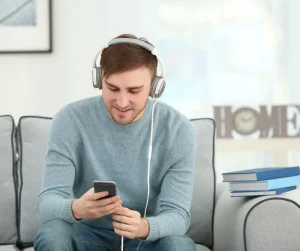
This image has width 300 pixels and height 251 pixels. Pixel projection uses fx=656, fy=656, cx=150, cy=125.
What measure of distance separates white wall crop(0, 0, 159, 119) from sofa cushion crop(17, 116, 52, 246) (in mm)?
959

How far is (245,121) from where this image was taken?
3.08m

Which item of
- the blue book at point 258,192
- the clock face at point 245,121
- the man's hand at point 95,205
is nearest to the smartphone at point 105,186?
the man's hand at point 95,205

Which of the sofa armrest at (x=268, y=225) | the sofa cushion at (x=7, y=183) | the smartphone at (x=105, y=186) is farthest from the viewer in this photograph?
the sofa cushion at (x=7, y=183)

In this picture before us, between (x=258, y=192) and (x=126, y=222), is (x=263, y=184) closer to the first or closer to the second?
(x=258, y=192)

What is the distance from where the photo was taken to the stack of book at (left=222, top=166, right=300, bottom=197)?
6.43ft

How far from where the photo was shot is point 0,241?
2.26 metres

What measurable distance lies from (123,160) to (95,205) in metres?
0.34

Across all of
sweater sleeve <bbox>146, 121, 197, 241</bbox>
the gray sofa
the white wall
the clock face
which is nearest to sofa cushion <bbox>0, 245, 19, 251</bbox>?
the gray sofa

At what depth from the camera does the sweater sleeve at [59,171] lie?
5.92 ft

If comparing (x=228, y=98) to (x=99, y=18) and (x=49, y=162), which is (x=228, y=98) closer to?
(x=99, y=18)

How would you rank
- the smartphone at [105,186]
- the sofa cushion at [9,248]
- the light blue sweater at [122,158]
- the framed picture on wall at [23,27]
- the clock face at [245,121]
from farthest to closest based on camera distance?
the framed picture on wall at [23,27] → the clock face at [245,121] → the sofa cushion at [9,248] → the light blue sweater at [122,158] → the smartphone at [105,186]

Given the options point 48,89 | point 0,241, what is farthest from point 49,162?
point 48,89

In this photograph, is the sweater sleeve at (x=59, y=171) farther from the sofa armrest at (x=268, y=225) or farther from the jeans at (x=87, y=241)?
the sofa armrest at (x=268, y=225)

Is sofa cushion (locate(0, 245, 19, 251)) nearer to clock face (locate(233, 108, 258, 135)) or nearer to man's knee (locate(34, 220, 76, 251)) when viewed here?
man's knee (locate(34, 220, 76, 251))
